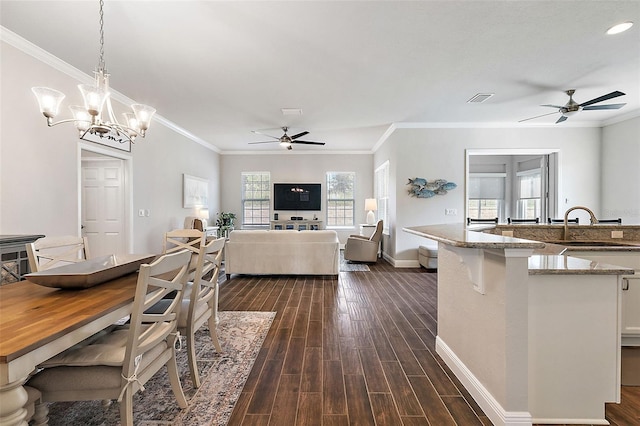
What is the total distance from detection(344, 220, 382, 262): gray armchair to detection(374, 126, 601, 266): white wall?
502 millimetres

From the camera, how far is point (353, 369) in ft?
6.96

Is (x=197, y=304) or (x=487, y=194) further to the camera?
(x=487, y=194)

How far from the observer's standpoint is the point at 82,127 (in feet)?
7.36

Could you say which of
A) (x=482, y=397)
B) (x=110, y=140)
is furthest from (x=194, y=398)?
(x=110, y=140)

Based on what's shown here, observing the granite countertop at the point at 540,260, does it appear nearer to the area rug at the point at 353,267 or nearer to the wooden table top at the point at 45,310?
the wooden table top at the point at 45,310

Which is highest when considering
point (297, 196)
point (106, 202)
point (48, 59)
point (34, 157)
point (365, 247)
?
point (48, 59)

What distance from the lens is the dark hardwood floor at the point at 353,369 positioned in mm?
1646

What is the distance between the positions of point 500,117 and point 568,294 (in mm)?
4782

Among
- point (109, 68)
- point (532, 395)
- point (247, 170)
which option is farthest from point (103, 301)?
point (247, 170)

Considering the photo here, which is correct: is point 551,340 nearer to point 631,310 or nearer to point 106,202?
point 631,310

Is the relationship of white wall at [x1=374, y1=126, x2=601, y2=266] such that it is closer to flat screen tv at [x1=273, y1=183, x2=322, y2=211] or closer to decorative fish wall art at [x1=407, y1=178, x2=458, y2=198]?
decorative fish wall art at [x1=407, y1=178, x2=458, y2=198]

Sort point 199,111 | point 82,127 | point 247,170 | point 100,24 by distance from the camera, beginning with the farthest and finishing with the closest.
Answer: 1. point 247,170
2. point 199,111
3. point 100,24
4. point 82,127

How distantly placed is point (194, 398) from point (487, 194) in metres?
9.08

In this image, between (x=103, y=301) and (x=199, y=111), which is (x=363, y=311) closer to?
(x=103, y=301)
